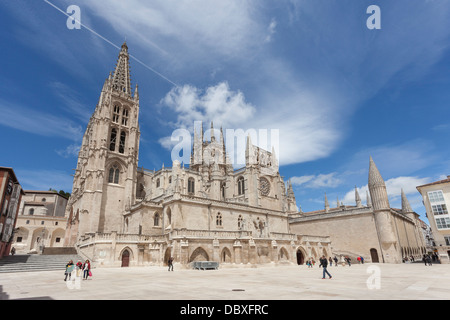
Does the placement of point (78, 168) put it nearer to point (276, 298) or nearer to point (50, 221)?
point (50, 221)

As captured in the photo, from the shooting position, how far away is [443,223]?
30.2m

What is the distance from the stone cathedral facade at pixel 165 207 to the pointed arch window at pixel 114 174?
0.51ft

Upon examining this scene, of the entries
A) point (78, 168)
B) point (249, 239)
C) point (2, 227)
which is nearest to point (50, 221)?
point (78, 168)

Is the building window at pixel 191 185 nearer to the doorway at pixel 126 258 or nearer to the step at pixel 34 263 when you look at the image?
the doorway at pixel 126 258

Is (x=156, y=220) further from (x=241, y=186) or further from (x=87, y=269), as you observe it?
(x=241, y=186)

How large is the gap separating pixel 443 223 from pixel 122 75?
2181 inches

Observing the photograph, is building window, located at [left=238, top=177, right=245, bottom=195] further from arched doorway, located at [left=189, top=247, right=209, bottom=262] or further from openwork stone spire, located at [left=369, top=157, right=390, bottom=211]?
arched doorway, located at [left=189, top=247, right=209, bottom=262]

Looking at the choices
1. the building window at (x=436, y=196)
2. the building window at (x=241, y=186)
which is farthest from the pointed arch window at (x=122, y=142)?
the building window at (x=436, y=196)

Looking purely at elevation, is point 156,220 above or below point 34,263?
above

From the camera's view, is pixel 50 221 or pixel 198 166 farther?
pixel 198 166

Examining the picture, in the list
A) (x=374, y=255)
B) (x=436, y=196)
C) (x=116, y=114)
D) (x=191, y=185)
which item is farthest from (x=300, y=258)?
(x=116, y=114)

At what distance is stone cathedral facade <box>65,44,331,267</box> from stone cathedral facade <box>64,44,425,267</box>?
0.30 feet

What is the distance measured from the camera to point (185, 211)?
27969mm
